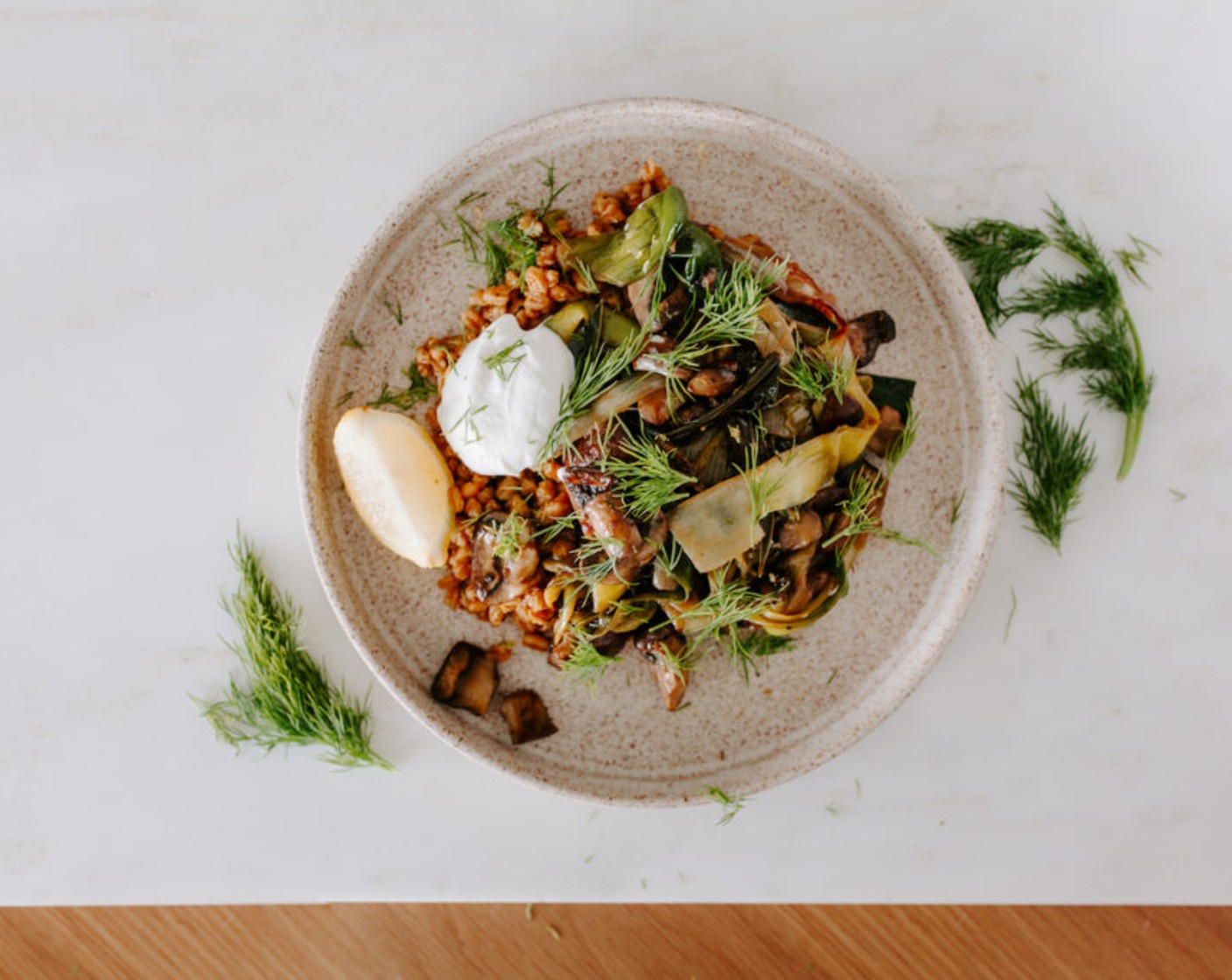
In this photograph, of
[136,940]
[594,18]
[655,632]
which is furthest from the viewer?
[136,940]

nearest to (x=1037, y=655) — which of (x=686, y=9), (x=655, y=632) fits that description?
(x=655, y=632)

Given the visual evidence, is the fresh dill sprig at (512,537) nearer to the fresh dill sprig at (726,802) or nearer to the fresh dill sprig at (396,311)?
the fresh dill sprig at (396,311)

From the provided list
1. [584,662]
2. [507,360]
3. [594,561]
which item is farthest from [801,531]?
[507,360]

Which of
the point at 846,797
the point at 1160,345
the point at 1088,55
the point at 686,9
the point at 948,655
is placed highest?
the point at 686,9

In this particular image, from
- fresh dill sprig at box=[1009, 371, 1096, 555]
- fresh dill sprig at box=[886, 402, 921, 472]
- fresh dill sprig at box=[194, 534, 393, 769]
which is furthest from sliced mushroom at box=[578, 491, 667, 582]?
fresh dill sprig at box=[1009, 371, 1096, 555]

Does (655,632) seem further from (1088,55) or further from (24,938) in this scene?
(24,938)
